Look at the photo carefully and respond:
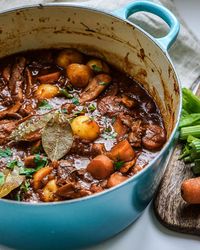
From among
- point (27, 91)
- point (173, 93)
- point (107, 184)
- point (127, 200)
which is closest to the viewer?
point (127, 200)

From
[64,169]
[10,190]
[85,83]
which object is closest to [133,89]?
[85,83]

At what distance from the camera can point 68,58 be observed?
8.67 feet

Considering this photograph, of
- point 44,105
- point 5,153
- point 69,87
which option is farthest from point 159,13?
point 5,153

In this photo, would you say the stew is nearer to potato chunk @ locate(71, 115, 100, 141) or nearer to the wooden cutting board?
potato chunk @ locate(71, 115, 100, 141)

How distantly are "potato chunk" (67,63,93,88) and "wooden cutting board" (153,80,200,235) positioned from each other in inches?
19.3

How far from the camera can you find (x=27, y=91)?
2500 mm

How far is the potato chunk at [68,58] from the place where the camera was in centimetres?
263

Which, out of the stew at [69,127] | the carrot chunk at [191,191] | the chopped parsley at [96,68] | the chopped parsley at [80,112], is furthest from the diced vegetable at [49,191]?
the chopped parsley at [96,68]

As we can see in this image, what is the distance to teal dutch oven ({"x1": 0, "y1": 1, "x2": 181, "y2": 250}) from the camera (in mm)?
1856

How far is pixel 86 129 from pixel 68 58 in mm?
490

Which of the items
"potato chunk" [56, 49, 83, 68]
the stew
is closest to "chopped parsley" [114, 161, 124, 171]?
the stew

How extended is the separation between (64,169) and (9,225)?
12.5 inches

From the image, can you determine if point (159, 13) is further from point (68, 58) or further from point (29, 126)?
point (29, 126)

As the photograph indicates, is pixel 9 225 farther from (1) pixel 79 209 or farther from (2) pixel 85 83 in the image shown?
(2) pixel 85 83
